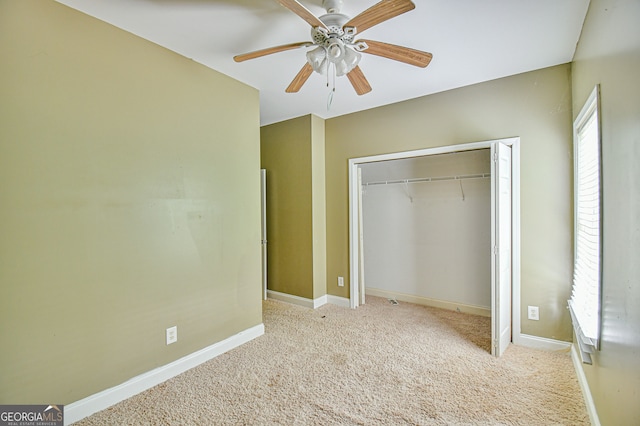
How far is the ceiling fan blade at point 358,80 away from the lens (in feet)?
7.17

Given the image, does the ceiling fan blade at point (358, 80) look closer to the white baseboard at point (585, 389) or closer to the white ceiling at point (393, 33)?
the white ceiling at point (393, 33)

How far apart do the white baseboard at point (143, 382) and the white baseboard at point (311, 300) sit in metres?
1.14

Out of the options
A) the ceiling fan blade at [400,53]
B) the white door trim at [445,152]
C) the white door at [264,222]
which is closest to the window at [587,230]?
the white door trim at [445,152]

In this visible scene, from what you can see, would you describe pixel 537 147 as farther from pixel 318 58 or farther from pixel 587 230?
pixel 318 58

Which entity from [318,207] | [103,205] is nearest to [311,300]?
[318,207]

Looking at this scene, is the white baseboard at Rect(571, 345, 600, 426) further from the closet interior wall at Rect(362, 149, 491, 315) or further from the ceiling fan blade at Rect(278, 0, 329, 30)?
the ceiling fan blade at Rect(278, 0, 329, 30)

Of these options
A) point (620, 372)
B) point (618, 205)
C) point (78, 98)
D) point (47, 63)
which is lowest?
point (620, 372)

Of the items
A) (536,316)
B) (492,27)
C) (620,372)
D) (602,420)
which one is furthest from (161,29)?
(536,316)

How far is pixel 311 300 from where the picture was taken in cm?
391

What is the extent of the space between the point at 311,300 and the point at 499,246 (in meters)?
2.30

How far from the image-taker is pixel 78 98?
A: 6.15 feet

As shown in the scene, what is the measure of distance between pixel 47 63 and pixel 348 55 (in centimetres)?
181

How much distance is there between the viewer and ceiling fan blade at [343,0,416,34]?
4.70 feet

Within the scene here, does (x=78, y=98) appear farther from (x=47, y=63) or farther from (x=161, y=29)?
(x=161, y=29)
